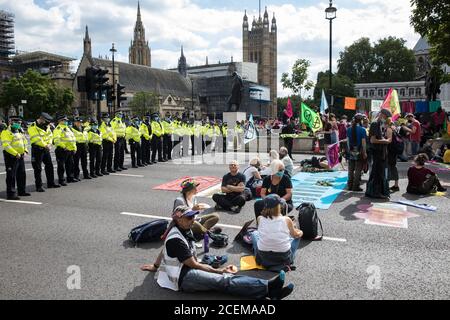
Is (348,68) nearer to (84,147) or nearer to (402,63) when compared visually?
(402,63)

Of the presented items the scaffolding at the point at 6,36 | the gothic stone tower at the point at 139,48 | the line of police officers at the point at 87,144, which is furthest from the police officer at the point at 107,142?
the gothic stone tower at the point at 139,48

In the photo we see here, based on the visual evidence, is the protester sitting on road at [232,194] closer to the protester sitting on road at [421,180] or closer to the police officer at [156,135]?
the protester sitting on road at [421,180]

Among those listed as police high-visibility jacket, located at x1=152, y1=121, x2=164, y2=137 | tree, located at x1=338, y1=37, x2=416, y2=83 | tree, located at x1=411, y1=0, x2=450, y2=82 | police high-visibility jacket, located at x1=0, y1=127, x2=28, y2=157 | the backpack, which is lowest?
the backpack

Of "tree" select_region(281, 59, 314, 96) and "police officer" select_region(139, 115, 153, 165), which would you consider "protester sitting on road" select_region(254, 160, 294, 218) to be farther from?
"tree" select_region(281, 59, 314, 96)

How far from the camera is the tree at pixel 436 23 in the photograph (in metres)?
18.4

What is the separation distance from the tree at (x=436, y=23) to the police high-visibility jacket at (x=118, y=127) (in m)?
15.5

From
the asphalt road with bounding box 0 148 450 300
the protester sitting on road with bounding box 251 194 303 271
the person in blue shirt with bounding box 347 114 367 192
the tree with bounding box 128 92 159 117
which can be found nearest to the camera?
the asphalt road with bounding box 0 148 450 300

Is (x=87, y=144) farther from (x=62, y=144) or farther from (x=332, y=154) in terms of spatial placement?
(x=332, y=154)

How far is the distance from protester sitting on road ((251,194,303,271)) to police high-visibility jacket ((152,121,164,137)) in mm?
12062

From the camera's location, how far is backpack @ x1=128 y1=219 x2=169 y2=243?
6539 millimetres

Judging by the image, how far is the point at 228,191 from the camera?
29.0ft

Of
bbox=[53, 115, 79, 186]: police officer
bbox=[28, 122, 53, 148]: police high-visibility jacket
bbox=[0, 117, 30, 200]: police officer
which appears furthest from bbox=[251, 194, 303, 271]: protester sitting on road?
bbox=[53, 115, 79, 186]: police officer

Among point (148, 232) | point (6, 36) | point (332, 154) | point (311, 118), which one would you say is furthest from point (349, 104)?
point (6, 36)
